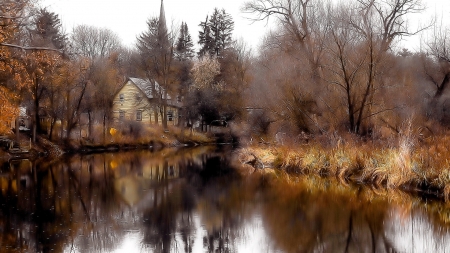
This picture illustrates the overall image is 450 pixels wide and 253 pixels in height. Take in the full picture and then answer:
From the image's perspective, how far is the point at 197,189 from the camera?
19.8 meters

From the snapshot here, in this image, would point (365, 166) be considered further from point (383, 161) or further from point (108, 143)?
point (108, 143)

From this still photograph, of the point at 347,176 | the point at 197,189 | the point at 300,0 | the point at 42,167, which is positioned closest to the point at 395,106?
the point at 347,176

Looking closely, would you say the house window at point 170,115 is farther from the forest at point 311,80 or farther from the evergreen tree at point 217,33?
the forest at point 311,80

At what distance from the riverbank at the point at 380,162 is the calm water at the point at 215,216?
99 cm

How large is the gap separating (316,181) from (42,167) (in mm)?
16839

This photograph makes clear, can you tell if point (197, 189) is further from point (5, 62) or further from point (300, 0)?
point (300, 0)

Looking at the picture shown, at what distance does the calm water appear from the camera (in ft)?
35.8

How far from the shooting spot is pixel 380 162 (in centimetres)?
1900

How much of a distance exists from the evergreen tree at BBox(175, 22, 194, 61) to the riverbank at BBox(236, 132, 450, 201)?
127ft

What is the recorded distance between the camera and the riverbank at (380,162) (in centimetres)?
1628

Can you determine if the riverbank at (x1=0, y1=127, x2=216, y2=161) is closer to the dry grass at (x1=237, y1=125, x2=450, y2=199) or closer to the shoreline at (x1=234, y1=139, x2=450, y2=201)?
the shoreline at (x1=234, y1=139, x2=450, y2=201)

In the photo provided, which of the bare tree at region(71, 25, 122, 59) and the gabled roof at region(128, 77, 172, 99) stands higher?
the bare tree at region(71, 25, 122, 59)

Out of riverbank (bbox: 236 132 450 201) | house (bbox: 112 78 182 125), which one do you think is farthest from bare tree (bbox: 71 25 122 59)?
riverbank (bbox: 236 132 450 201)

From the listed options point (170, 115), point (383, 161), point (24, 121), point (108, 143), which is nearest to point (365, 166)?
point (383, 161)
